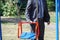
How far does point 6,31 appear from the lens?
30.7 ft

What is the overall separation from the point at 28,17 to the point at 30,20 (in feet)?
0.25

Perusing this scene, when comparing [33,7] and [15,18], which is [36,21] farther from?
[15,18]

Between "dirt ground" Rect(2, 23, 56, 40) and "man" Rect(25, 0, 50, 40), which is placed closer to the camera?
"man" Rect(25, 0, 50, 40)

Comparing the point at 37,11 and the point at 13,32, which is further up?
the point at 37,11

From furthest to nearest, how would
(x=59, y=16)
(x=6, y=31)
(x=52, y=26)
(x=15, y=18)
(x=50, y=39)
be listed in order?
(x=15, y=18), (x=52, y=26), (x=6, y=31), (x=50, y=39), (x=59, y=16)

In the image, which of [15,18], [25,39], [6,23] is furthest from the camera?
[15,18]

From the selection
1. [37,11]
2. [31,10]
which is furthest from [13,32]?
[37,11]

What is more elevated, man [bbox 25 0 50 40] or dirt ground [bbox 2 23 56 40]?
man [bbox 25 0 50 40]

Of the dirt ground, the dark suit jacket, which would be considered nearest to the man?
the dark suit jacket

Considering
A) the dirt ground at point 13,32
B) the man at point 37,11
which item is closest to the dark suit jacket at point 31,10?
the man at point 37,11

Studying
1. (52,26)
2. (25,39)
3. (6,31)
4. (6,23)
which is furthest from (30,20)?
(6,23)

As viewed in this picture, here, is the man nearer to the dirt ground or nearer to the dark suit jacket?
the dark suit jacket

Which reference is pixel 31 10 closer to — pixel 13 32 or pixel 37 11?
pixel 37 11

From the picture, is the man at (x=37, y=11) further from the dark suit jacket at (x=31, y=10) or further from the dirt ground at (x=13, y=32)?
the dirt ground at (x=13, y=32)
